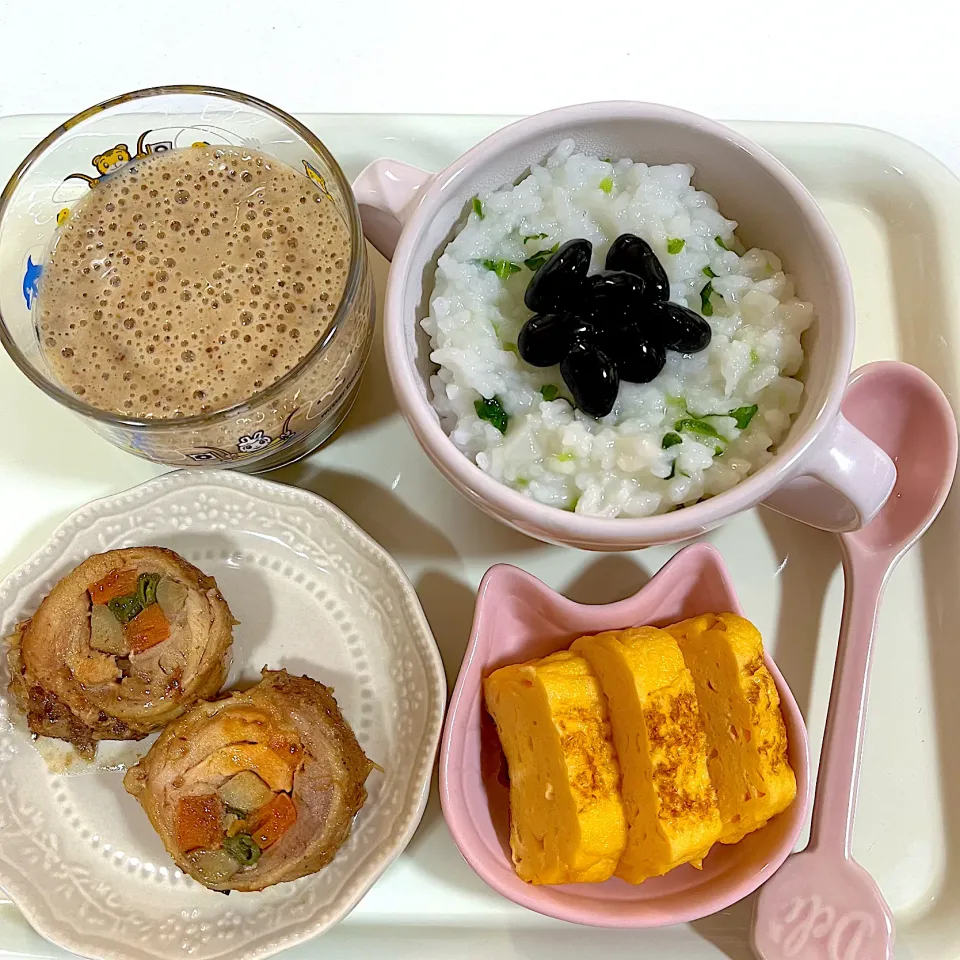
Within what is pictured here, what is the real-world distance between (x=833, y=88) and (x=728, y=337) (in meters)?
0.77

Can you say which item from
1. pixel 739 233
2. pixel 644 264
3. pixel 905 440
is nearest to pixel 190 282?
pixel 644 264

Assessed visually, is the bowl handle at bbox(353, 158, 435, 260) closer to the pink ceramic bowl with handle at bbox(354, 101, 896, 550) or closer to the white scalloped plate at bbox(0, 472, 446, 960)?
A: the pink ceramic bowl with handle at bbox(354, 101, 896, 550)

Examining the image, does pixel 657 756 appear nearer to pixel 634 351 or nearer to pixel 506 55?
pixel 634 351

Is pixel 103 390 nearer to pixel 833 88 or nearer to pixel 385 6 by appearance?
pixel 385 6

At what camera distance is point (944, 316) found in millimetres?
1300

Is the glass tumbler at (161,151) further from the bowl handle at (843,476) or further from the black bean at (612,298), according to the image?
the bowl handle at (843,476)

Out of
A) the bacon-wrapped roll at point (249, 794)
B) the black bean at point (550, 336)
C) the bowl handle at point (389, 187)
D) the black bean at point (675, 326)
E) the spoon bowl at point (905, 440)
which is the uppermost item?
the bowl handle at point (389, 187)

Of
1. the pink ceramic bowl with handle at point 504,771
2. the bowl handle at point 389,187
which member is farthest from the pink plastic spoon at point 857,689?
the bowl handle at point 389,187

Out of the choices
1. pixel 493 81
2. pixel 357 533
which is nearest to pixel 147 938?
pixel 357 533

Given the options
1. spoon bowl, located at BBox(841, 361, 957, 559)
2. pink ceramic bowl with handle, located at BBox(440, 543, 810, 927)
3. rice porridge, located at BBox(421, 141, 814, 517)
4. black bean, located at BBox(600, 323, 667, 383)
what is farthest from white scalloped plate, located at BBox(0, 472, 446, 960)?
spoon bowl, located at BBox(841, 361, 957, 559)

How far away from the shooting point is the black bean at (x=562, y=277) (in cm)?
93

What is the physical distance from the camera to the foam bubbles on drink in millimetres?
1097

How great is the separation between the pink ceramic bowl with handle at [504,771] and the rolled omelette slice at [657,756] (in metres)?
0.05

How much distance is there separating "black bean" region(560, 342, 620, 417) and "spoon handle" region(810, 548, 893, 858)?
492 mm
